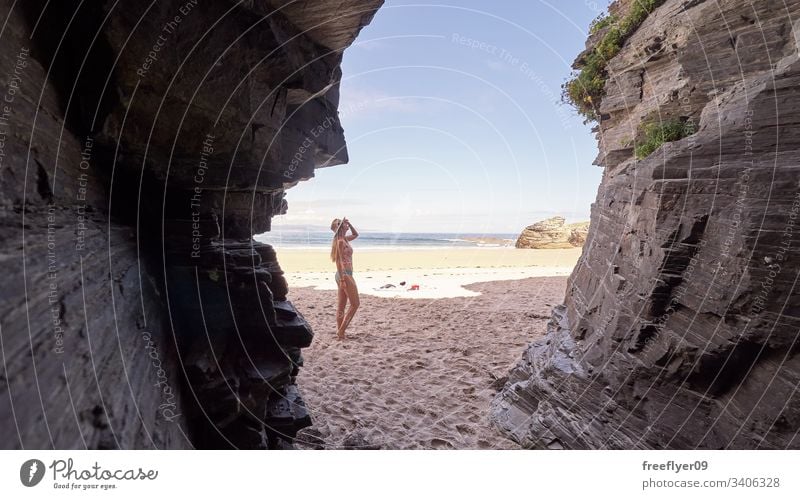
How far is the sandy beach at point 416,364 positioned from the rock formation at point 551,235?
85.7 feet

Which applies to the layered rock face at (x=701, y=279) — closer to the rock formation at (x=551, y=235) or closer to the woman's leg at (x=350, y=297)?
the woman's leg at (x=350, y=297)

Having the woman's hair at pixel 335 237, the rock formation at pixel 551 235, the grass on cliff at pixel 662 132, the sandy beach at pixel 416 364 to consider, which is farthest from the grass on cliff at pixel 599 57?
the rock formation at pixel 551 235

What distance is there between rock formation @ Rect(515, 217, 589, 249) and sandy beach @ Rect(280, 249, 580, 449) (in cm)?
2611

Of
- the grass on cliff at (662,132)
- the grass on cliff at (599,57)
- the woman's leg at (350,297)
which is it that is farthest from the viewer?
the woman's leg at (350,297)

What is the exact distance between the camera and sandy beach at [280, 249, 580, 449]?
15.4 feet

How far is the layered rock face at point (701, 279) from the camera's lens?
2.78 metres

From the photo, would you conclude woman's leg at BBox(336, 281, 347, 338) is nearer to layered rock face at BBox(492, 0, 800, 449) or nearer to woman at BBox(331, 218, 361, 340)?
woman at BBox(331, 218, 361, 340)

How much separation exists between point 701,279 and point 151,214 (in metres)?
5.47

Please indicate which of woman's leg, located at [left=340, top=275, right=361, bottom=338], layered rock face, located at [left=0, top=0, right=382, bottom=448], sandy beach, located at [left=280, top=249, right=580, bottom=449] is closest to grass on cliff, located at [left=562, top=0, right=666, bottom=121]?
layered rock face, located at [left=0, top=0, right=382, bottom=448]

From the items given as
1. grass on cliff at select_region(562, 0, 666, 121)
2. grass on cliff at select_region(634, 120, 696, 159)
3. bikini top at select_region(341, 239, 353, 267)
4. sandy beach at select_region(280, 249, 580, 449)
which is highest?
grass on cliff at select_region(562, 0, 666, 121)

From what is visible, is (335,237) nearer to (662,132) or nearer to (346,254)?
(346,254)
